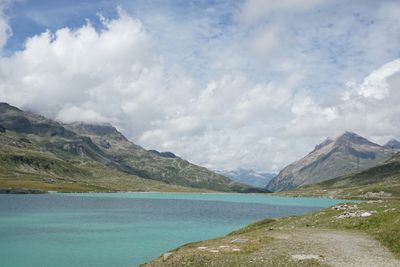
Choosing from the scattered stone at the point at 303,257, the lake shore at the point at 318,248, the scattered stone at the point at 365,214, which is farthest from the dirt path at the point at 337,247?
the scattered stone at the point at 365,214

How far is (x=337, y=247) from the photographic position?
4362cm

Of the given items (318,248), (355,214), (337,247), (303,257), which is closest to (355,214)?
(355,214)

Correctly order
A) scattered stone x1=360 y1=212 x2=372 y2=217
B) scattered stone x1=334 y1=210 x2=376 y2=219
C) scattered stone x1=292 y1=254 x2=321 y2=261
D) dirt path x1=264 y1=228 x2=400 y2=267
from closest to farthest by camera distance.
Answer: dirt path x1=264 y1=228 x2=400 y2=267 → scattered stone x1=292 y1=254 x2=321 y2=261 → scattered stone x1=360 y1=212 x2=372 y2=217 → scattered stone x1=334 y1=210 x2=376 y2=219

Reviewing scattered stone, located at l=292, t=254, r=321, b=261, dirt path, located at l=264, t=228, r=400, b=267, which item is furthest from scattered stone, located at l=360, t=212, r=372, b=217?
scattered stone, located at l=292, t=254, r=321, b=261

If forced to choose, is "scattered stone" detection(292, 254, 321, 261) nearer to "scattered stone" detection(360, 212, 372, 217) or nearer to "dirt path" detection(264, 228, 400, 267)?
"dirt path" detection(264, 228, 400, 267)

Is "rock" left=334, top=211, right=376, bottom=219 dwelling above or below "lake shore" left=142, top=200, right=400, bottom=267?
→ above

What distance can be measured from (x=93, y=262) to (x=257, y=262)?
3500 cm

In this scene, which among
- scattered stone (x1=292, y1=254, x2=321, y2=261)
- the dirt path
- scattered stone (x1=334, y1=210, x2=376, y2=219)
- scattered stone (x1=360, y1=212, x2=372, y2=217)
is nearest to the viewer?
the dirt path

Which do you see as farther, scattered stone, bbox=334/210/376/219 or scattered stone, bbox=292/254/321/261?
scattered stone, bbox=334/210/376/219

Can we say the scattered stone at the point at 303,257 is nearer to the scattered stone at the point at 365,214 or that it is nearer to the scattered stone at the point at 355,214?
the scattered stone at the point at 365,214

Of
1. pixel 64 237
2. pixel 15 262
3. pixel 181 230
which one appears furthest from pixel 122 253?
pixel 181 230

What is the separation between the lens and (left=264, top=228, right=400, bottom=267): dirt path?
1411 inches

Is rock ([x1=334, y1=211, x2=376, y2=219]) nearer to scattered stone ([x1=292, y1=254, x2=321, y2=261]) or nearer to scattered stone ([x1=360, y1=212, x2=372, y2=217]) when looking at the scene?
scattered stone ([x1=360, y1=212, x2=372, y2=217])

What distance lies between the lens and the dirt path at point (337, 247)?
118ft
